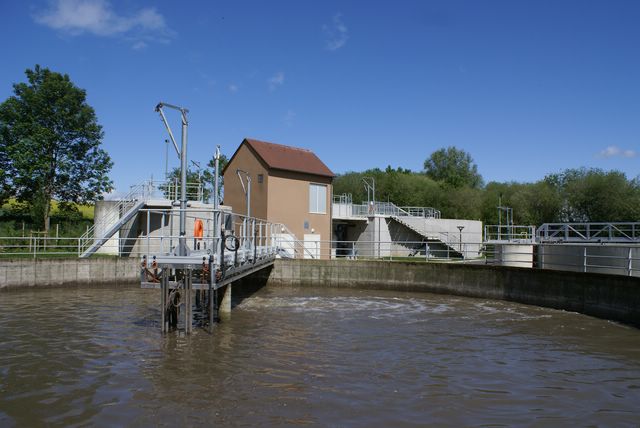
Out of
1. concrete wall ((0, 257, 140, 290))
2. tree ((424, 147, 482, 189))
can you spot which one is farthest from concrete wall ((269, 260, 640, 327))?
tree ((424, 147, 482, 189))

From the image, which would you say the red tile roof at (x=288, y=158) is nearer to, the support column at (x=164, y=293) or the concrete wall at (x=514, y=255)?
the concrete wall at (x=514, y=255)

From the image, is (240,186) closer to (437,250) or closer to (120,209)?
(120,209)

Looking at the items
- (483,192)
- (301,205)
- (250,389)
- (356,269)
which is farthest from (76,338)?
(483,192)

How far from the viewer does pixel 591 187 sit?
52.0 meters

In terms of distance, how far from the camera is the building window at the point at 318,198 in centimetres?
3422

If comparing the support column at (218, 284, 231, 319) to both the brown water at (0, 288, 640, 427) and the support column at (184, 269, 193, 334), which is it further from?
the support column at (184, 269, 193, 334)

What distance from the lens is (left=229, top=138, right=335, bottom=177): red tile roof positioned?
1273 inches

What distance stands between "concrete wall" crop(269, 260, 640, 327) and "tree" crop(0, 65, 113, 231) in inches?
910

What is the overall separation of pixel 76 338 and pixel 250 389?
6.28 meters

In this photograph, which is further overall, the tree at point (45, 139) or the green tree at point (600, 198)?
the green tree at point (600, 198)

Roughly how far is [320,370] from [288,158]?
81.3ft

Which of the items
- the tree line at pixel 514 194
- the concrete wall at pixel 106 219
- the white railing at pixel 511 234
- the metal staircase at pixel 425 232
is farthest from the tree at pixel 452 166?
the concrete wall at pixel 106 219

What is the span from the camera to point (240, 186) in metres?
33.7

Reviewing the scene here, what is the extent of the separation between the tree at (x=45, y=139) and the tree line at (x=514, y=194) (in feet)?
117
